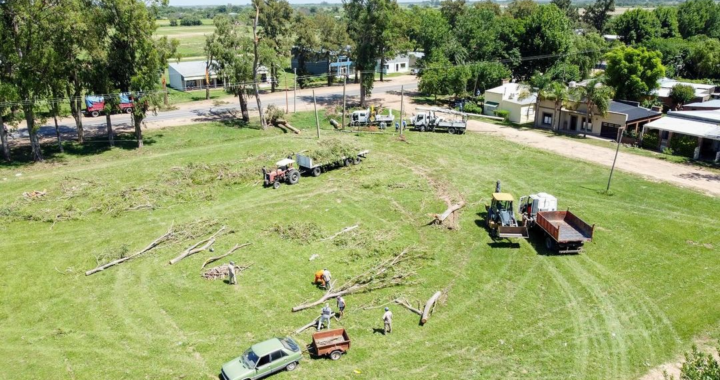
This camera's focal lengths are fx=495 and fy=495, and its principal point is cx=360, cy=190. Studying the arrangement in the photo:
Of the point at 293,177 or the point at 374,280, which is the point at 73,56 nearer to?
the point at 293,177

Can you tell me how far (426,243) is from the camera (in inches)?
1167

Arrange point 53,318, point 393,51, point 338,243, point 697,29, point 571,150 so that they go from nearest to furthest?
→ point 53,318 < point 338,243 < point 571,150 < point 393,51 < point 697,29

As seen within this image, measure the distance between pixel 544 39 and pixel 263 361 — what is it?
240ft

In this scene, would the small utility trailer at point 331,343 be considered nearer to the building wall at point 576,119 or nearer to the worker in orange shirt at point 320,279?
the worker in orange shirt at point 320,279

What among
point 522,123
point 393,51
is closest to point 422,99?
point 393,51

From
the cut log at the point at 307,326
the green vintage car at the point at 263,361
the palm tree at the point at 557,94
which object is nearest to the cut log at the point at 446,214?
the cut log at the point at 307,326

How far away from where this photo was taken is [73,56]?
44.3m

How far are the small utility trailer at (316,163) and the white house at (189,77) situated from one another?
40432 mm

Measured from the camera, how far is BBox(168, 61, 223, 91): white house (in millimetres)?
75188

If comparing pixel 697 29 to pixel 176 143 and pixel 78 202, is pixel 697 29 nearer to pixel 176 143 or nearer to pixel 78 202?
pixel 176 143

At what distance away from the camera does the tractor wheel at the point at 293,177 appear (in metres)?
38.3

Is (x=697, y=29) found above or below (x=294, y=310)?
above

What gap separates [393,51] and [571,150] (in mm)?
27622

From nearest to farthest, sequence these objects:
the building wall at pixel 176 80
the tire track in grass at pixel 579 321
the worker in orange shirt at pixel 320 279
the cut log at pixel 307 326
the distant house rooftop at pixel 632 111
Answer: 1. the tire track in grass at pixel 579 321
2. the cut log at pixel 307 326
3. the worker in orange shirt at pixel 320 279
4. the distant house rooftop at pixel 632 111
5. the building wall at pixel 176 80
